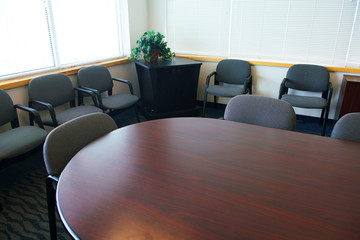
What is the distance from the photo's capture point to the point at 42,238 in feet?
5.28

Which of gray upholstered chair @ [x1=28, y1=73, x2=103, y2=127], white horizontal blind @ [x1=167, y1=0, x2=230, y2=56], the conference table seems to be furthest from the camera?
white horizontal blind @ [x1=167, y1=0, x2=230, y2=56]

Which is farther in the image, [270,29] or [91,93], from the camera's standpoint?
[270,29]

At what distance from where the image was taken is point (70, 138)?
1.33m

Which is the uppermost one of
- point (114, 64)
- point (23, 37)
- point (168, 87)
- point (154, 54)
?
point (23, 37)

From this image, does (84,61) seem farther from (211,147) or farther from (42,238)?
(211,147)

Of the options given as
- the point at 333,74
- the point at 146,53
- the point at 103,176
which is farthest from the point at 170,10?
the point at 103,176

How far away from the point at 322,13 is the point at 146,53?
2122 millimetres

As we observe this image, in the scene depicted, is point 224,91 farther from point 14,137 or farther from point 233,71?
point 14,137

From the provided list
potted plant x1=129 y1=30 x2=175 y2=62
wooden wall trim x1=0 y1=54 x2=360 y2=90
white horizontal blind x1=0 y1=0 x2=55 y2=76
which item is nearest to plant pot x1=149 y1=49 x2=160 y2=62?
potted plant x1=129 y1=30 x2=175 y2=62

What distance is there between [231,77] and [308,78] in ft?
3.05

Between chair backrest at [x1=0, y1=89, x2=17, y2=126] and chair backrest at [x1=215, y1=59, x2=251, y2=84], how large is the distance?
7.89 feet

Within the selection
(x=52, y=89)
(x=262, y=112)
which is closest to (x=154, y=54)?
(x=52, y=89)

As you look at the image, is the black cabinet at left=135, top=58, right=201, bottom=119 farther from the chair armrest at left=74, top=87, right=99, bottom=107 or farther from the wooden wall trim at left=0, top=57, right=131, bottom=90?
the chair armrest at left=74, top=87, right=99, bottom=107

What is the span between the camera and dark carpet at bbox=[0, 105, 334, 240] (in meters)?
1.66
